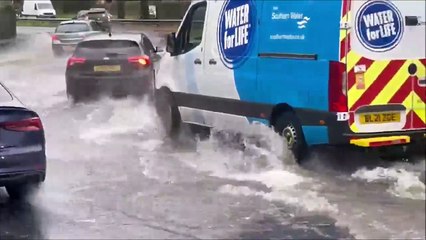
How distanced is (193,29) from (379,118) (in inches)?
118

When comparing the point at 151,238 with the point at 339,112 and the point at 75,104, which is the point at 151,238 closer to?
the point at 339,112

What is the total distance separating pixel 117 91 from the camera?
12766 mm

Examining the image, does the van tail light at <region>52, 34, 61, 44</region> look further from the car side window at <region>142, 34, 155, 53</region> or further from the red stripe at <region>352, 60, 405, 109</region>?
the red stripe at <region>352, 60, 405, 109</region>

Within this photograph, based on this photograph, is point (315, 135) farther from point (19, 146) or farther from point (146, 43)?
point (146, 43)

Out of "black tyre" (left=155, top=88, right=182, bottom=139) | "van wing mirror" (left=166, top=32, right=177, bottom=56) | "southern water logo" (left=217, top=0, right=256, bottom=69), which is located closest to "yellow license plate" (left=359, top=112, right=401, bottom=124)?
"southern water logo" (left=217, top=0, right=256, bottom=69)

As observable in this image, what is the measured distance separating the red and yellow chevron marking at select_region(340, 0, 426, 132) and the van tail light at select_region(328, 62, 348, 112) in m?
0.06

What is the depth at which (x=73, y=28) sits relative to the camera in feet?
47.4

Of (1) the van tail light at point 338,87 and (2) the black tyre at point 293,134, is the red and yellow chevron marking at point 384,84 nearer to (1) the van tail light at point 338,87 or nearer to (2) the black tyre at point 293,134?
(1) the van tail light at point 338,87

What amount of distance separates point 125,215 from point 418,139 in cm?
307

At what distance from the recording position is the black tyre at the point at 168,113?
1084cm

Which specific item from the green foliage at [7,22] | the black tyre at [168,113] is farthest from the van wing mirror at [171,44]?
the green foliage at [7,22]

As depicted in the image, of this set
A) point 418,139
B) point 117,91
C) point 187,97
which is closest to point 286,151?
point 418,139

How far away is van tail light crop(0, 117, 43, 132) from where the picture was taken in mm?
6809

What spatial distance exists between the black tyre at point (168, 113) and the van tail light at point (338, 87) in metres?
3.39
